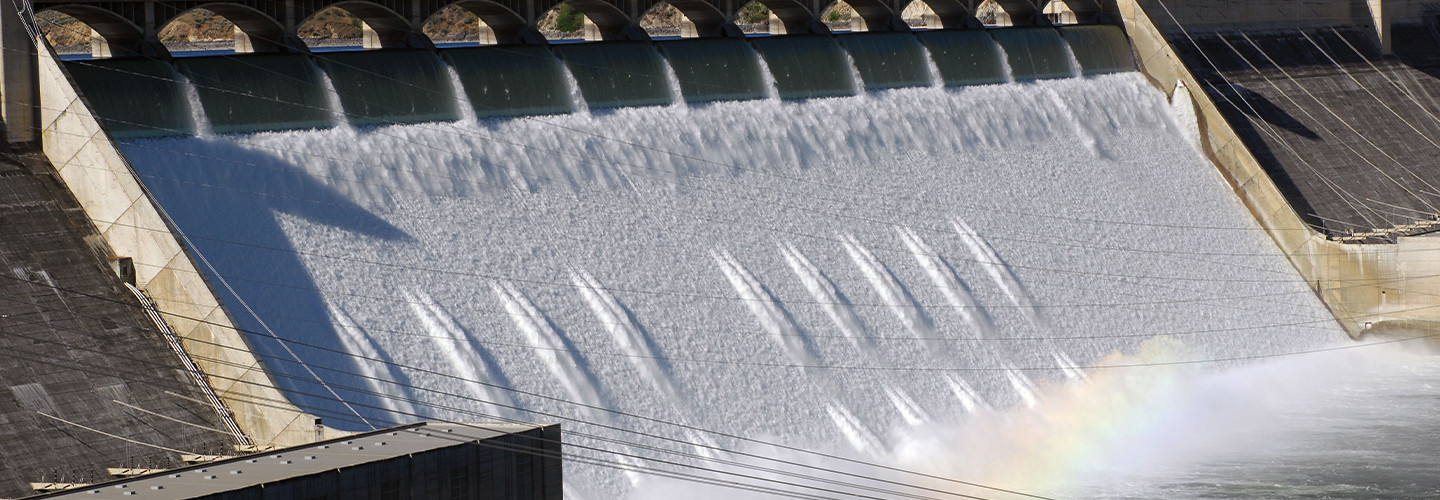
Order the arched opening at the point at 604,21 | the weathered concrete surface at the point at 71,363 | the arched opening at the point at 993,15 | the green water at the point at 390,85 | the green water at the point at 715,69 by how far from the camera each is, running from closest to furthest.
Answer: the weathered concrete surface at the point at 71,363 → the green water at the point at 390,85 → the arched opening at the point at 604,21 → the green water at the point at 715,69 → the arched opening at the point at 993,15

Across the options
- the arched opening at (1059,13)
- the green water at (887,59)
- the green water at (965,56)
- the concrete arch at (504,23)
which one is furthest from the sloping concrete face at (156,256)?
the arched opening at (1059,13)

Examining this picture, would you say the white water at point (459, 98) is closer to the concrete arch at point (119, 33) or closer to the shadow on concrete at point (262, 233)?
the shadow on concrete at point (262, 233)

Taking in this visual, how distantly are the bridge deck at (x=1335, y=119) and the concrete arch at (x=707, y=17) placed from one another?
14.3m

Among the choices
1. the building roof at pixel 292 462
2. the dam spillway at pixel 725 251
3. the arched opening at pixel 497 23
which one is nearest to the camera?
the building roof at pixel 292 462

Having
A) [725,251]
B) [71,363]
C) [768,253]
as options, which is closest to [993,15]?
[768,253]

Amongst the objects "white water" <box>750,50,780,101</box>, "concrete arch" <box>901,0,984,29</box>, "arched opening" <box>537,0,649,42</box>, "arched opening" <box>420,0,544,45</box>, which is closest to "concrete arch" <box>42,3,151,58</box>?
"arched opening" <box>420,0,544,45</box>

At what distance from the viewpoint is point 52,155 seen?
2366 centimetres

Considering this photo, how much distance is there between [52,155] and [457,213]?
6174 mm

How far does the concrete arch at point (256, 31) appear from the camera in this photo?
2780cm

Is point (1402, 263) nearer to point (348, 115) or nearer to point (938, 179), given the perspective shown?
point (938, 179)

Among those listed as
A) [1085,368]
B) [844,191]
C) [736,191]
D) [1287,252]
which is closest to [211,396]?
[736,191]

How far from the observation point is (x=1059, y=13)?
44594 millimetres

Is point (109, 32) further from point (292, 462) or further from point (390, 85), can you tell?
point (292, 462)

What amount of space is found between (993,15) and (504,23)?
19708mm
